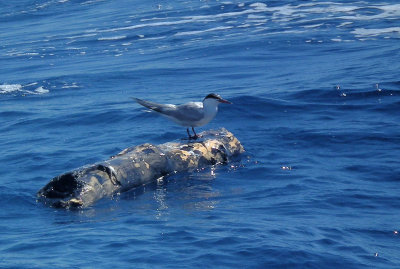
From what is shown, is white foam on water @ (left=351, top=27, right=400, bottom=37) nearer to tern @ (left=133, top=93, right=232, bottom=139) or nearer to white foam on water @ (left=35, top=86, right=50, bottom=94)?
white foam on water @ (left=35, top=86, right=50, bottom=94)

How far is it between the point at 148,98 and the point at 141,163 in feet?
24.3

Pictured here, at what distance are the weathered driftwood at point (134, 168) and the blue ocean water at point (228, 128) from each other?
0.75 feet

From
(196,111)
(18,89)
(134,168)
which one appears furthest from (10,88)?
(134,168)

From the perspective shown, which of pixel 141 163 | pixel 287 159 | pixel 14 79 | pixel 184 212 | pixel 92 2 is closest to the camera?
pixel 184 212

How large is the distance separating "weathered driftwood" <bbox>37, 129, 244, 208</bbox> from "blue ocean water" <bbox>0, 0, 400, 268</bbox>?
23 cm

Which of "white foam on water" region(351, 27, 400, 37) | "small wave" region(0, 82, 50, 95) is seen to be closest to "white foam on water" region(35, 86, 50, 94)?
"small wave" region(0, 82, 50, 95)

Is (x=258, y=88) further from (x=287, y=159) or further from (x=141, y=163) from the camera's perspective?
(x=141, y=163)

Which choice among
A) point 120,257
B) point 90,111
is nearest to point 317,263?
point 120,257

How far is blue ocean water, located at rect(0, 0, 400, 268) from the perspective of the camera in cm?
923

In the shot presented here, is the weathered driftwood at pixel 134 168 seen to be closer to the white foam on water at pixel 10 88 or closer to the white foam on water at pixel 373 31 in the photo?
the white foam on water at pixel 10 88

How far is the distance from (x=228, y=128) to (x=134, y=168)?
4.32 m

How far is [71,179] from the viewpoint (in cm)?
1148

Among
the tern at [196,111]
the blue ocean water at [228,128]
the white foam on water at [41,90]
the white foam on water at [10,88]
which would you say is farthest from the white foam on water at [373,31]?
the tern at [196,111]

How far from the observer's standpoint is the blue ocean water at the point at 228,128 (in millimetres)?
9234
